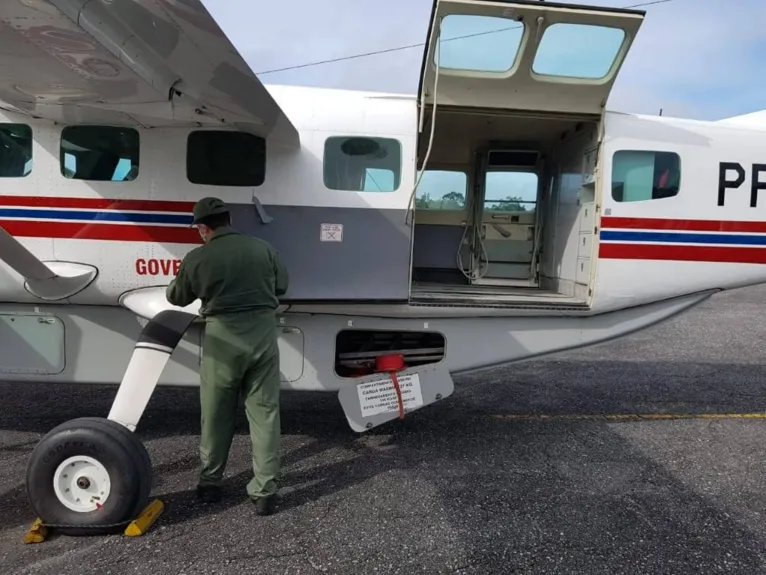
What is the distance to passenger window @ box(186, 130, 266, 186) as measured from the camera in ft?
14.1

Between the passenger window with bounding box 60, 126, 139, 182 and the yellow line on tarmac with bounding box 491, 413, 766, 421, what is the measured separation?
3.96 metres

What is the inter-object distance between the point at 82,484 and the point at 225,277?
149cm

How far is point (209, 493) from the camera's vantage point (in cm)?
371

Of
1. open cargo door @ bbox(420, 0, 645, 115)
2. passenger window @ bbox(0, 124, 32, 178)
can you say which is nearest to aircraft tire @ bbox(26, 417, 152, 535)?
passenger window @ bbox(0, 124, 32, 178)

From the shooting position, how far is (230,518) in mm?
3541

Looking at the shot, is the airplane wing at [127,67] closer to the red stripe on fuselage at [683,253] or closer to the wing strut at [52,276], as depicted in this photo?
the wing strut at [52,276]

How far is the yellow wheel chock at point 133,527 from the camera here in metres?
3.29

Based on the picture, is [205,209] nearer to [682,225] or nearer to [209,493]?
[209,493]

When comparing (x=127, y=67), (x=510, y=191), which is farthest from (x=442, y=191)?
(x=127, y=67)

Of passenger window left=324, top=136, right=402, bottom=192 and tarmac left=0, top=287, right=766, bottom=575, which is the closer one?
tarmac left=0, top=287, right=766, bottom=575

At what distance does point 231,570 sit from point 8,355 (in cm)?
275

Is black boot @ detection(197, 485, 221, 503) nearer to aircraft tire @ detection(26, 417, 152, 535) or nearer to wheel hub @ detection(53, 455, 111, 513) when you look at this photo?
aircraft tire @ detection(26, 417, 152, 535)

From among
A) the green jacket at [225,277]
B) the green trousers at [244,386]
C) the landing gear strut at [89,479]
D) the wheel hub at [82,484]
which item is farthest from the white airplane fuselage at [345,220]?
the wheel hub at [82,484]

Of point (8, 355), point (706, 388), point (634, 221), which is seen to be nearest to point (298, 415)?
point (8, 355)
